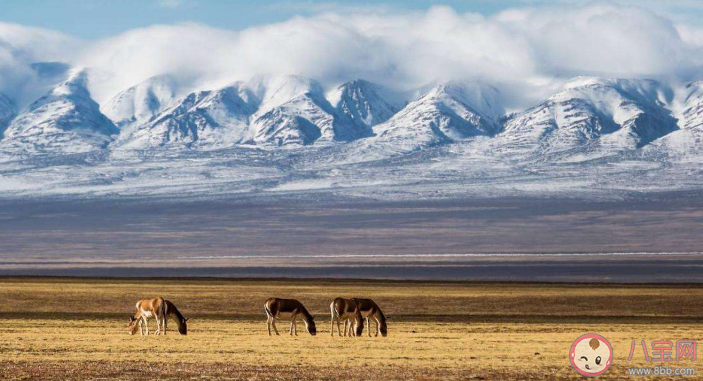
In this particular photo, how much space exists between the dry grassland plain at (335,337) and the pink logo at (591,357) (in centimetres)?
20

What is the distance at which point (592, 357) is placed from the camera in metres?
20.1

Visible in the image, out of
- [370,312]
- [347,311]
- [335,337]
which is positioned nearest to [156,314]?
[335,337]

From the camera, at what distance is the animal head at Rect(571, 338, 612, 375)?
19391 mm

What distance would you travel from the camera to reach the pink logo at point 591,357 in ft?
63.4

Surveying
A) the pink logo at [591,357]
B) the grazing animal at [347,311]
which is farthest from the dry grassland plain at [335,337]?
the grazing animal at [347,311]

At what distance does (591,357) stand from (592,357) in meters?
0.02

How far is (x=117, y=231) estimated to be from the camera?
4670 inches

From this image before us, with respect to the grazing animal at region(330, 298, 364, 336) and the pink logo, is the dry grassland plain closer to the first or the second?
the pink logo

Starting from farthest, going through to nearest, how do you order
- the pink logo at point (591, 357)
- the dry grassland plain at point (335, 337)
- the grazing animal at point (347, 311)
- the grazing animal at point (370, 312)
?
the grazing animal at point (370, 312) → the grazing animal at point (347, 311) → the dry grassland plain at point (335, 337) → the pink logo at point (591, 357)

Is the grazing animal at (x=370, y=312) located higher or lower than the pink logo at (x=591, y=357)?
higher

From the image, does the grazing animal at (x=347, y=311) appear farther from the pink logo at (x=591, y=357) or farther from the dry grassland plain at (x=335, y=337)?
the pink logo at (x=591, y=357)

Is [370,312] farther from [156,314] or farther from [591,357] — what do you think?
[591,357]

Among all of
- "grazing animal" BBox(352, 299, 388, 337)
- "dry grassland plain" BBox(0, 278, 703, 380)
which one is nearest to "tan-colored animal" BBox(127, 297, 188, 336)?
"dry grassland plain" BBox(0, 278, 703, 380)

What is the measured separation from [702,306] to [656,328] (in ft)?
37.6
